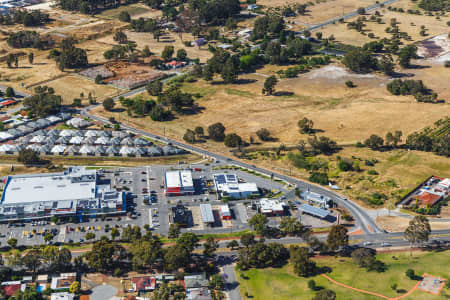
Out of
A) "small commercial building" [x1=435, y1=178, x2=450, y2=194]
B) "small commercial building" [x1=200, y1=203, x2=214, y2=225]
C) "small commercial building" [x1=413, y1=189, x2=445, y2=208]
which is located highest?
"small commercial building" [x1=435, y1=178, x2=450, y2=194]

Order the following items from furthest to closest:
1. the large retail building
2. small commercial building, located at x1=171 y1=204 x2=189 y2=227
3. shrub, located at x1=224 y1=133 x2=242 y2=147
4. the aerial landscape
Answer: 1. shrub, located at x1=224 y1=133 x2=242 y2=147
2. the large retail building
3. small commercial building, located at x1=171 y1=204 x2=189 y2=227
4. the aerial landscape

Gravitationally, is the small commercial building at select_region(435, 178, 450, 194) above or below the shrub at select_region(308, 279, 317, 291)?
above

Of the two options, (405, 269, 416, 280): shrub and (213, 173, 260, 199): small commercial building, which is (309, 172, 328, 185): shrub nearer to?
(213, 173, 260, 199): small commercial building

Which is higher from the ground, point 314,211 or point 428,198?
point 428,198

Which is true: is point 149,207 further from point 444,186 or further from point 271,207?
point 444,186

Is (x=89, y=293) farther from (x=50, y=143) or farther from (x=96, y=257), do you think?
(x=50, y=143)

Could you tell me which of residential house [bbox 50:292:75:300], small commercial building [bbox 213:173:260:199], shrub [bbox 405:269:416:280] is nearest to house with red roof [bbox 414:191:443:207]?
shrub [bbox 405:269:416:280]

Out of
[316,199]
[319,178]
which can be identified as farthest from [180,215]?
[319,178]
